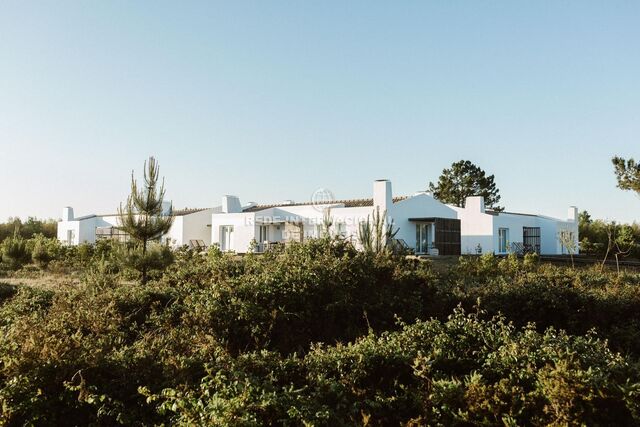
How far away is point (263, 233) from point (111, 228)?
1155 centimetres

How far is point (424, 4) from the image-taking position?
1127 cm

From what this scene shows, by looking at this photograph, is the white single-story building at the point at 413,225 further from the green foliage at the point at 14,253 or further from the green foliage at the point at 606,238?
the green foliage at the point at 14,253

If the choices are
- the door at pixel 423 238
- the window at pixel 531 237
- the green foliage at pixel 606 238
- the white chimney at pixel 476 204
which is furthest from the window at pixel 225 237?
the green foliage at pixel 606 238

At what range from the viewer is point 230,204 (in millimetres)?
33469

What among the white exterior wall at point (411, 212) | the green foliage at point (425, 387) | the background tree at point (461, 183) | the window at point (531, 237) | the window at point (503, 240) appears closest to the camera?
the green foliage at point (425, 387)

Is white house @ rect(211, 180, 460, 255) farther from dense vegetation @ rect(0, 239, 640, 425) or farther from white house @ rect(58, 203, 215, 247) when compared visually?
dense vegetation @ rect(0, 239, 640, 425)

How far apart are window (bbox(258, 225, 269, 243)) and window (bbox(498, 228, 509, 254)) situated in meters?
13.8

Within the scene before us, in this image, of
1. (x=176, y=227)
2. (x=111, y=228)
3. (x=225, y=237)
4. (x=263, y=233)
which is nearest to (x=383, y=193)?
(x=263, y=233)

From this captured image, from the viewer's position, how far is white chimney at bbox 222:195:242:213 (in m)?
33.3

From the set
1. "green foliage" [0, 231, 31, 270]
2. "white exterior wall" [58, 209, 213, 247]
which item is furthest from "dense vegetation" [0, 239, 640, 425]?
"white exterior wall" [58, 209, 213, 247]

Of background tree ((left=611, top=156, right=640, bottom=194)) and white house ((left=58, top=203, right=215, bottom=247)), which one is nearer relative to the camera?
background tree ((left=611, top=156, right=640, bottom=194))

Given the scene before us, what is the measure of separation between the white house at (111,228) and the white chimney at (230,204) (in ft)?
7.25

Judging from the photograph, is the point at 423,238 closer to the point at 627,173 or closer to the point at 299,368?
the point at 627,173

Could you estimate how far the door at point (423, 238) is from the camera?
28844mm
